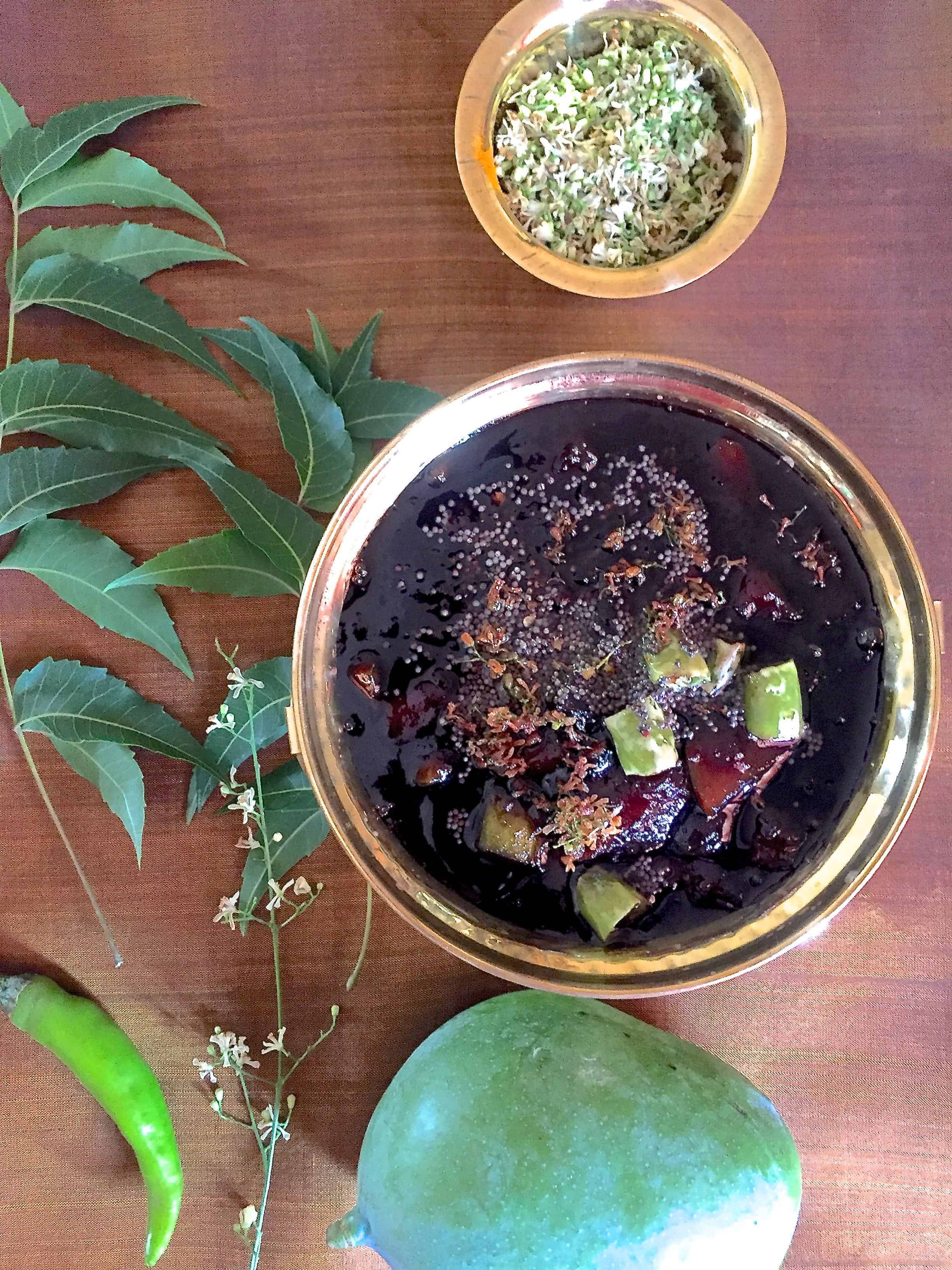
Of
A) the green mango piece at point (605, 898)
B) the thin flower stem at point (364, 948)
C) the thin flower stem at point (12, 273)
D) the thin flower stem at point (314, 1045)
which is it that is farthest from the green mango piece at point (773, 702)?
the thin flower stem at point (12, 273)

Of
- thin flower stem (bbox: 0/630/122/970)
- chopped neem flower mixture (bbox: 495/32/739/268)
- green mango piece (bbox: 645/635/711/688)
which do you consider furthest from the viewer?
thin flower stem (bbox: 0/630/122/970)

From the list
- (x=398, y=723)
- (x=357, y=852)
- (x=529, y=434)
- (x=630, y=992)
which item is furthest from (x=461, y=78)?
(x=630, y=992)

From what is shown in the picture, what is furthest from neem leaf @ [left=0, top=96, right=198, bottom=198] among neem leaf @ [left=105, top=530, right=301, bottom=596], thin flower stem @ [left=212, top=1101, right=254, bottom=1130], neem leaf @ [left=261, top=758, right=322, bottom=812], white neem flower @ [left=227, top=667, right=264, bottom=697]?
thin flower stem @ [left=212, top=1101, right=254, bottom=1130]

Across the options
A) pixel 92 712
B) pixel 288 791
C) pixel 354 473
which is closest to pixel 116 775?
pixel 92 712

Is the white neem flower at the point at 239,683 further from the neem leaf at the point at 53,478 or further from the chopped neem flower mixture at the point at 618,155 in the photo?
the chopped neem flower mixture at the point at 618,155

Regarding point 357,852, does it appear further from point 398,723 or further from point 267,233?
point 267,233

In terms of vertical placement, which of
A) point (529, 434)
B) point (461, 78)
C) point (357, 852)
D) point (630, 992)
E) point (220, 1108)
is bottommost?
point (220, 1108)

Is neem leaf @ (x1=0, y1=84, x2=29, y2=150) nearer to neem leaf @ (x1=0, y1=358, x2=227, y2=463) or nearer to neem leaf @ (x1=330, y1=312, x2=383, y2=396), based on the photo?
neem leaf @ (x1=0, y1=358, x2=227, y2=463)
